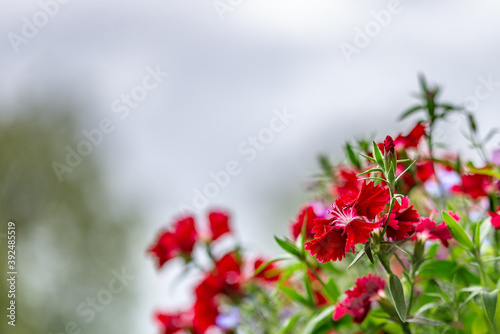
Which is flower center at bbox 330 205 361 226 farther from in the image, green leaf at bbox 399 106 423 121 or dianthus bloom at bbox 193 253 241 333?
dianthus bloom at bbox 193 253 241 333

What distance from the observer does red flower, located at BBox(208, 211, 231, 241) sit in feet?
2.82

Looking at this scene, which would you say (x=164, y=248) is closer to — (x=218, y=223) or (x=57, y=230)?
(x=218, y=223)

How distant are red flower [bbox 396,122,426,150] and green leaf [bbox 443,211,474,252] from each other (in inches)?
5.1

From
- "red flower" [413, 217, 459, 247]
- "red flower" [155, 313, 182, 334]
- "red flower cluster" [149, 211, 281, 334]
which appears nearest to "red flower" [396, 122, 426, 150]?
"red flower" [413, 217, 459, 247]

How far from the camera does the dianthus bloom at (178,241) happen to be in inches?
31.8

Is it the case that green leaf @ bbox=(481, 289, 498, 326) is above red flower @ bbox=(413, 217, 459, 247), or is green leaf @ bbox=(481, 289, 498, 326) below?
below

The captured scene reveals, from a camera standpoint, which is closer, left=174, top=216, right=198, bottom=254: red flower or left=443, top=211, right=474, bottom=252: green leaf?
left=443, top=211, right=474, bottom=252: green leaf

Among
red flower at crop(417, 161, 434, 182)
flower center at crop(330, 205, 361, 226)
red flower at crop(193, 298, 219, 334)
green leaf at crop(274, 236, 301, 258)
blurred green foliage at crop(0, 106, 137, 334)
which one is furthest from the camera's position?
blurred green foliage at crop(0, 106, 137, 334)

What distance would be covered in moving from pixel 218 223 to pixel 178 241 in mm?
81

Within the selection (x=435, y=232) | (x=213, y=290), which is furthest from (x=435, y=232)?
(x=213, y=290)

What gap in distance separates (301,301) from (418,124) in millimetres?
211

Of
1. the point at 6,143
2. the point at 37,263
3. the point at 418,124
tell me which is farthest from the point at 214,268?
the point at 6,143

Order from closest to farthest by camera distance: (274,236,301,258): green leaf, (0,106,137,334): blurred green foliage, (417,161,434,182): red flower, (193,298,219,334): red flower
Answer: (274,236,301,258): green leaf < (417,161,434,182): red flower < (193,298,219,334): red flower < (0,106,137,334): blurred green foliage

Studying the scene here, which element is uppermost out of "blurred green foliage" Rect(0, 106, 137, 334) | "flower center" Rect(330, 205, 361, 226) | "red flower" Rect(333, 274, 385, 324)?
"blurred green foliage" Rect(0, 106, 137, 334)
